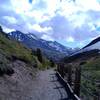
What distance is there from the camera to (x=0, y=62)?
27.9m

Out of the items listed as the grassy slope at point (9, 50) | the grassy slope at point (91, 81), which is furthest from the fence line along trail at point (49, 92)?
the grassy slope at point (9, 50)

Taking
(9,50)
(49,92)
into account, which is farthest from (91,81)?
(9,50)

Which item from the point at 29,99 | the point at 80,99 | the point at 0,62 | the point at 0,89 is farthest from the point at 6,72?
the point at 80,99

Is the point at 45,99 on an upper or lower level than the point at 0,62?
lower

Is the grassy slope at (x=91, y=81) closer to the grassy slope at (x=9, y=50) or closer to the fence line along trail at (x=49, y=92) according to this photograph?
the fence line along trail at (x=49, y=92)

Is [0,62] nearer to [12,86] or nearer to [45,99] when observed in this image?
[12,86]

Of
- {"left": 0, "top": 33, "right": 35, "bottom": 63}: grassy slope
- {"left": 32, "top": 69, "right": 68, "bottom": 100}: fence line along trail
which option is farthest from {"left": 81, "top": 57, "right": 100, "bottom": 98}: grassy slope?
Result: {"left": 0, "top": 33, "right": 35, "bottom": 63}: grassy slope

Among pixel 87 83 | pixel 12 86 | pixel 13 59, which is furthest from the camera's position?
pixel 13 59

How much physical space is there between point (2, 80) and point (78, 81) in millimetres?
7262

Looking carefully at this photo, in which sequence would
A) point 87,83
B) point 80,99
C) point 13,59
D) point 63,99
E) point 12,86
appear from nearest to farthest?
point 80,99 < point 63,99 < point 12,86 < point 87,83 < point 13,59

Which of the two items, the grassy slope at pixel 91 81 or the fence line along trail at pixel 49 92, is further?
the grassy slope at pixel 91 81

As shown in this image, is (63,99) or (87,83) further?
(87,83)

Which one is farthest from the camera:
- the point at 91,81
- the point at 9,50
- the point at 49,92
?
the point at 9,50

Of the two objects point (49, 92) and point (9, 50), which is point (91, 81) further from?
point (9, 50)
